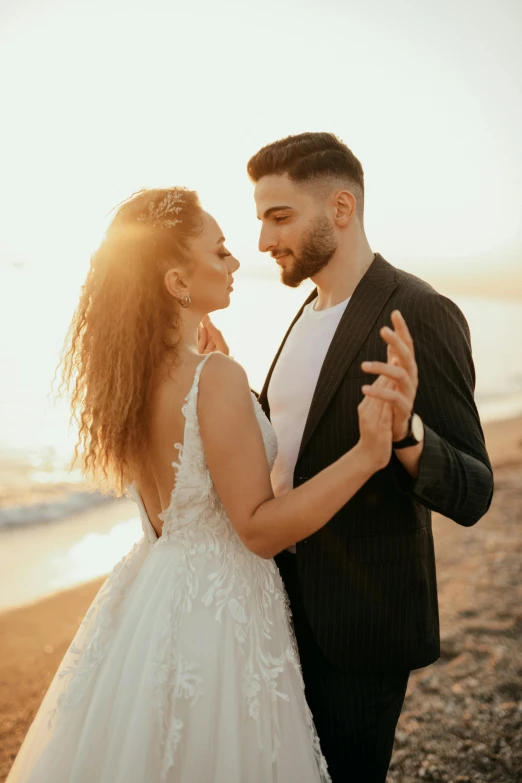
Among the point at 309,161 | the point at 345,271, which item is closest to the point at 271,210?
the point at 309,161

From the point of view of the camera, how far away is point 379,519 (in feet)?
8.13

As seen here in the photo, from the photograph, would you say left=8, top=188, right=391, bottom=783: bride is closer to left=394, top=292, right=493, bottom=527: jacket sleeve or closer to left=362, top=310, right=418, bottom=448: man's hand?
left=362, top=310, right=418, bottom=448: man's hand

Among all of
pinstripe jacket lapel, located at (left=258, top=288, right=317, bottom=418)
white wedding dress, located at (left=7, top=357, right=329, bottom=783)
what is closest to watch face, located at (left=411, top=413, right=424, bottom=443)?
white wedding dress, located at (left=7, top=357, right=329, bottom=783)

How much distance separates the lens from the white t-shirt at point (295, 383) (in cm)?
281

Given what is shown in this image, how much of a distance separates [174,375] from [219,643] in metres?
0.90

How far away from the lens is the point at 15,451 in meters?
12.4

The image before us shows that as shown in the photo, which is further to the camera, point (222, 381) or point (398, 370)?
point (222, 381)

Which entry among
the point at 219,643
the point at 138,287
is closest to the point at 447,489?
the point at 219,643

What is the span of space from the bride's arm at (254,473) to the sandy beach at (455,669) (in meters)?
2.20

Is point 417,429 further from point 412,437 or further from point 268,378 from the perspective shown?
point 268,378

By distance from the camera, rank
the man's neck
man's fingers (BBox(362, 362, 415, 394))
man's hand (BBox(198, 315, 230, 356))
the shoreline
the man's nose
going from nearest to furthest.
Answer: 1. man's fingers (BBox(362, 362, 415, 394))
2. the man's neck
3. the man's nose
4. man's hand (BBox(198, 315, 230, 356))
5. the shoreline

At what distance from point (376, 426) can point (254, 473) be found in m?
0.46

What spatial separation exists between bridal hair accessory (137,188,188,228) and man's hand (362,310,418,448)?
1.03 meters

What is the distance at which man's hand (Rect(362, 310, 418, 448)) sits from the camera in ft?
5.98
